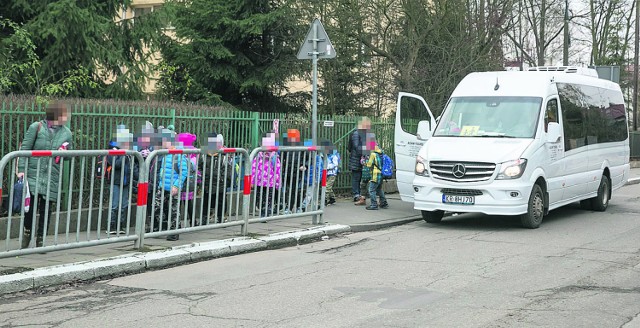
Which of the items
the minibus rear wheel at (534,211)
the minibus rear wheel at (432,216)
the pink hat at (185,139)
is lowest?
the minibus rear wheel at (432,216)

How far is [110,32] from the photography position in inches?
645

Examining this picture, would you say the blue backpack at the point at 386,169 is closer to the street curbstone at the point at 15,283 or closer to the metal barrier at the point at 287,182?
the metal barrier at the point at 287,182

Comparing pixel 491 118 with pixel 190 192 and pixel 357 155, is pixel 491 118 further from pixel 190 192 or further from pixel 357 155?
pixel 190 192

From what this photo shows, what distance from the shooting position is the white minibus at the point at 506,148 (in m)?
11.4

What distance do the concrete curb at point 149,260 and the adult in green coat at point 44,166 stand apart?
0.57 meters

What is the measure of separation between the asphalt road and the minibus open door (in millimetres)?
2449

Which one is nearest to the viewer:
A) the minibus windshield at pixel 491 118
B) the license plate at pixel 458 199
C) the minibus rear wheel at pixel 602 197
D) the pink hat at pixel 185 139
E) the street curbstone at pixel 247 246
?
the street curbstone at pixel 247 246

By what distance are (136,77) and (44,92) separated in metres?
2.56

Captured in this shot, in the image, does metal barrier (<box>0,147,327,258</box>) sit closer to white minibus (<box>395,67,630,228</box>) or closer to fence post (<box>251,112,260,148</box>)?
white minibus (<box>395,67,630,228</box>)

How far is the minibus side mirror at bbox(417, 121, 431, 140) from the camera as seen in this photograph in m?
12.9

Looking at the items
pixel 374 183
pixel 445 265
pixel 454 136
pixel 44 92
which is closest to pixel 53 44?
pixel 44 92

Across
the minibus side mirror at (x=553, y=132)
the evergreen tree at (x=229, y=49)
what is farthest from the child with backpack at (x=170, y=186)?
the evergreen tree at (x=229, y=49)

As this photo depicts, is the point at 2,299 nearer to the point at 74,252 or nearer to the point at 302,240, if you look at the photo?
the point at 74,252

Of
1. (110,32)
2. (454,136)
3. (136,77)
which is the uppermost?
(110,32)
